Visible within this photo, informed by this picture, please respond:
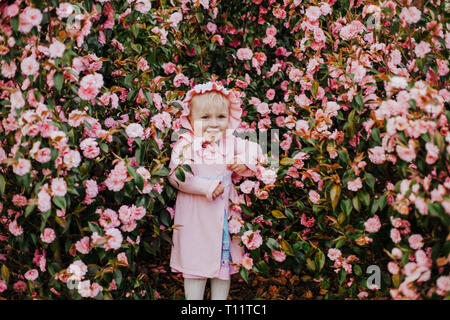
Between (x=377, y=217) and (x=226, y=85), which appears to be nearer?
(x=377, y=217)

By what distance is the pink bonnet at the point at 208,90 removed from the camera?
2447 millimetres

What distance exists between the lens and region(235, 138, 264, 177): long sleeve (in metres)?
2.46

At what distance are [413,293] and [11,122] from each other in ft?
6.62

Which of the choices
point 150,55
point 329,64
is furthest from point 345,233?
point 150,55

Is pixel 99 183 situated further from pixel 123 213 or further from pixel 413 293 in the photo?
pixel 413 293

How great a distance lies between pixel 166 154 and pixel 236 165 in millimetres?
419

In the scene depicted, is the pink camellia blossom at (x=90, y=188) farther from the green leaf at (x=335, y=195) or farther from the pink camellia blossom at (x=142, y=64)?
the green leaf at (x=335, y=195)

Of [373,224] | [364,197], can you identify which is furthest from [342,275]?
[364,197]

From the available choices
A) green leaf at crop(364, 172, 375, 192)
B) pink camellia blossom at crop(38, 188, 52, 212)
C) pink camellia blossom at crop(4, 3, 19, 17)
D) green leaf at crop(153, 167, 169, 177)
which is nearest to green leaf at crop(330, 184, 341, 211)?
green leaf at crop(364, 172, 375, 192)

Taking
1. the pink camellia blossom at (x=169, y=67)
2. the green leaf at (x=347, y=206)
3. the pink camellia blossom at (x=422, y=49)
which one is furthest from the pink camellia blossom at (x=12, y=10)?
the pink camellia blossom at (x=422, y=49)

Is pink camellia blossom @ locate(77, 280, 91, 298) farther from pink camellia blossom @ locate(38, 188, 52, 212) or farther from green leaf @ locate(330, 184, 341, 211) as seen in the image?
green leaf @ locate(330, 184, 341, 211)

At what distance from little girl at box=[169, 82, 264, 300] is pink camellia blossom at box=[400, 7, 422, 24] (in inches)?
39.2

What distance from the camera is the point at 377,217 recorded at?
87.9 inches

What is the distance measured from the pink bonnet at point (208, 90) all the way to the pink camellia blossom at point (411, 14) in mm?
992
